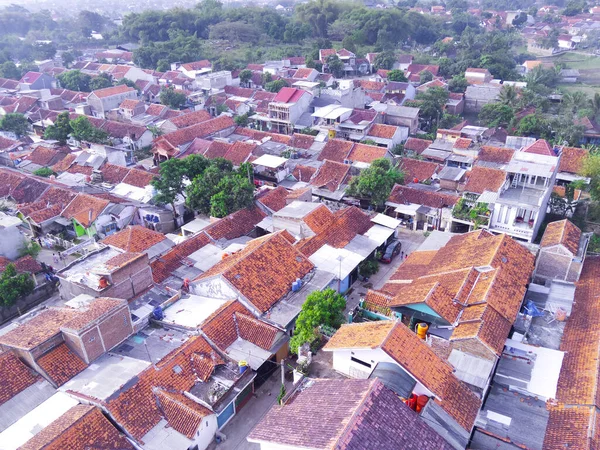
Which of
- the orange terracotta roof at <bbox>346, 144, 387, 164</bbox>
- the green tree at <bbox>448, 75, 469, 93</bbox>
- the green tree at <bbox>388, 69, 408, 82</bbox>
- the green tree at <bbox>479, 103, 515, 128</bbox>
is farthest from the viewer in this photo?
the green tree at <bbox>388, 69, 408, 82</bbox>

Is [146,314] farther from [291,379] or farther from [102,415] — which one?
[291,379]

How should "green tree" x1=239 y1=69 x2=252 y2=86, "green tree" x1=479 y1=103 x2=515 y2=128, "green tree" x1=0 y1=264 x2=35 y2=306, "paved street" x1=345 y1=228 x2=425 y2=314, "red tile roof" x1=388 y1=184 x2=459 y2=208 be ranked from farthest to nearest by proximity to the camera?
"green tree" x1=239 y1=69 x2=252 y2=86, "green tree" x1=479 y1=103 x2=515 y2=128, "red tile roof" x1=388 y1=184 x2=459 y2=208, "paved street" x1=345 y1=228 x2=425 y2=314, "green tree" x1=0 y1=264 x2=35 y2=306

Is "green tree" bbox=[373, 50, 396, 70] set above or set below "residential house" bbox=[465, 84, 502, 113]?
above

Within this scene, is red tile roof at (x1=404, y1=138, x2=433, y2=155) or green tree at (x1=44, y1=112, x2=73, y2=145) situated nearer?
red tile roof at (x1=404, y1=138, x2=433, y2=155)

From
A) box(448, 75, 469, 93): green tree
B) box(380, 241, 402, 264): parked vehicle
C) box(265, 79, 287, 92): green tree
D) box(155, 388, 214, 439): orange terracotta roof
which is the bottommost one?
box(380, 241, 402, 264): parked vehicle

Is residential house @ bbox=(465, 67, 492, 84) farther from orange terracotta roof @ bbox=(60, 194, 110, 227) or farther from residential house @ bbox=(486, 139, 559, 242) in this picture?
orange terracotta roof @ bbox=(60, 194, 110, 227)

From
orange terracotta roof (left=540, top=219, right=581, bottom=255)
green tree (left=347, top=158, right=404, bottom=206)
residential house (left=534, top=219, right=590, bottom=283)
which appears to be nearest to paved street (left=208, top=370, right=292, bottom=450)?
residential house (left=534, top=219, right=590, bottom=283)
